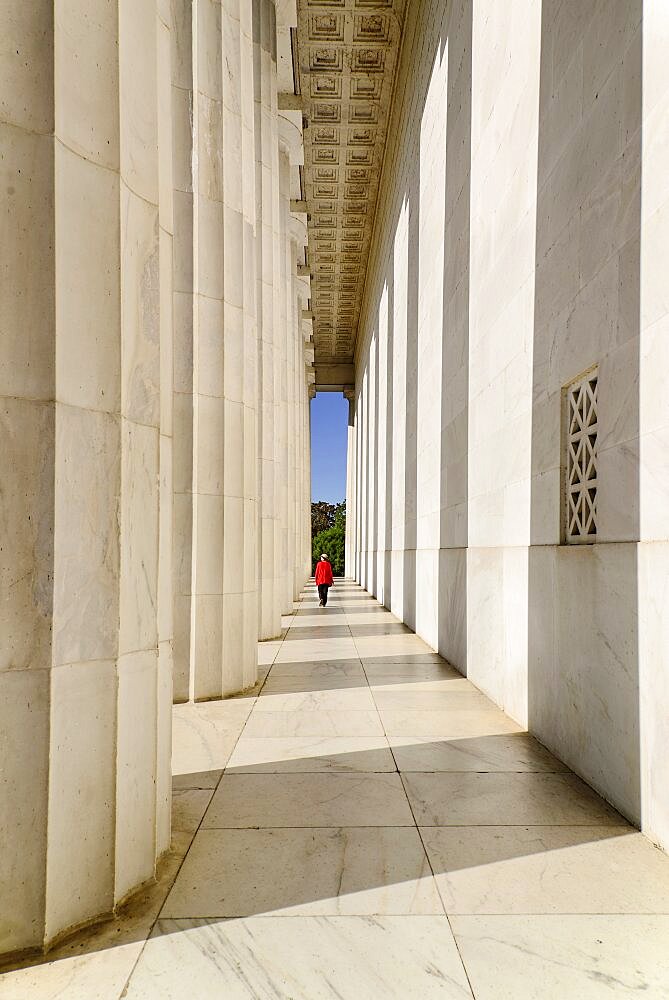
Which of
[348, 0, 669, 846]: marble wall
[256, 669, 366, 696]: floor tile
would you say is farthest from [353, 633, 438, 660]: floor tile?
[256, 669, 366, 696]: floor tile

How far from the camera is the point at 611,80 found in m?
6.44

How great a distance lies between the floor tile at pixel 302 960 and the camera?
3.60m

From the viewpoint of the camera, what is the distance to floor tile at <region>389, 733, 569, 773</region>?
7125mm

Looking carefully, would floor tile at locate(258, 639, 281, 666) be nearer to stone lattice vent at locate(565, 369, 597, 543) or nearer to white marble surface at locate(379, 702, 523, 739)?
white marble surface at locate(379, 702, 523, 739)

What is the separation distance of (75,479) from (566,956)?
363 cm

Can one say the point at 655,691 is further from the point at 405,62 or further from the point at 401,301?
the point at 405,62

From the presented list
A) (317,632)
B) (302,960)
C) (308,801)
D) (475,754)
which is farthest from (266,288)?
(302,960)

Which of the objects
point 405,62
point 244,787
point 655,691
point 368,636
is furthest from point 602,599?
point 405,62

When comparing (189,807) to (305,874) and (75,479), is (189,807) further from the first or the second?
(75,479)

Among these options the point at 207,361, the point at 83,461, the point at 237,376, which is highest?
the point at 207,361

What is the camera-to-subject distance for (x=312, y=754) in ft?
24.8

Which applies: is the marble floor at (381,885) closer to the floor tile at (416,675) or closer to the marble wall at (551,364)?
the marble wall at (551,364)

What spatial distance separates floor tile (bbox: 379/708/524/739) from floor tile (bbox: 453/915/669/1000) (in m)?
4.06

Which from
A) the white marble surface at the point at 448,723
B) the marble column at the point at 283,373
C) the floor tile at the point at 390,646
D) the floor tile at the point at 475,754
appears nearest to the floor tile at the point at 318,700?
the white marble surface at the point at 448,723
